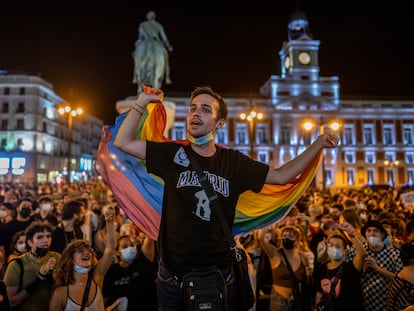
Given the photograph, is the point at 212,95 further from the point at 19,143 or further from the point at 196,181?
the point at 19,143

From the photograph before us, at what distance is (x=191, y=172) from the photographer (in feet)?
8.10

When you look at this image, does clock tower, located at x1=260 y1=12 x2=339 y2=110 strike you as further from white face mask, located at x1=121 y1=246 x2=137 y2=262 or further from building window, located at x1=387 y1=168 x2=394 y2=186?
white face mask, located at x1=121 y1=246 x2=137 y2=262

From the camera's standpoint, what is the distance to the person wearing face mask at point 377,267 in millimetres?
4293

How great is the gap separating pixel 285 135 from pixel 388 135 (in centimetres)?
1688

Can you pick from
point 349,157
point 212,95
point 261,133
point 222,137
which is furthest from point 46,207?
point 349,157

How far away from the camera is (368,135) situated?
205 feet

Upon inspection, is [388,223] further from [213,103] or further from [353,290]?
[213,103]

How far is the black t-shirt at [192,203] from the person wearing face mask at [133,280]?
252 centimetres

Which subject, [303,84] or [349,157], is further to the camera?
[303,84]

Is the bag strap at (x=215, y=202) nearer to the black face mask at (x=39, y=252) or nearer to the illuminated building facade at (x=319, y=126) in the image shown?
the black face mask at (x=39, y=252)

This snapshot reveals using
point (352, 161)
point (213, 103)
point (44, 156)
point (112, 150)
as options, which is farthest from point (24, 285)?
point (352, 161)

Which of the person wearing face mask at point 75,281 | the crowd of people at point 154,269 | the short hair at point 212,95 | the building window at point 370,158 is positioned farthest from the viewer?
the building window at point 370,158

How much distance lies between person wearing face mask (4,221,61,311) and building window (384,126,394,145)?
65658mm

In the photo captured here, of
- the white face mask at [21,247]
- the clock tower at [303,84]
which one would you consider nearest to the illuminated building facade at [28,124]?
the clock tower at [303,84]
